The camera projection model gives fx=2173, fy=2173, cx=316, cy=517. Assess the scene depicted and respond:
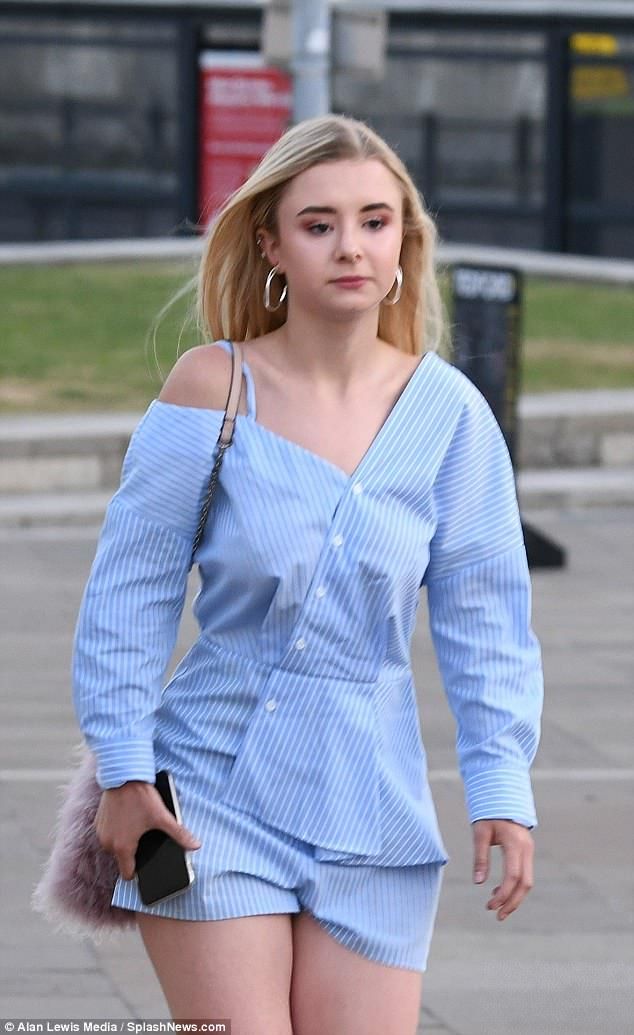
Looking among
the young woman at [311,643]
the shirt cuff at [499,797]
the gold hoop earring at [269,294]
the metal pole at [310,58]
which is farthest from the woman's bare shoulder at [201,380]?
the metal pole at [310,58]

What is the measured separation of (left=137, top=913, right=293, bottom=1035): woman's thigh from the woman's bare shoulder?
2.24 feet

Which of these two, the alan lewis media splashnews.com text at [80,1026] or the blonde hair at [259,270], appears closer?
the blonde hair at [259,270]

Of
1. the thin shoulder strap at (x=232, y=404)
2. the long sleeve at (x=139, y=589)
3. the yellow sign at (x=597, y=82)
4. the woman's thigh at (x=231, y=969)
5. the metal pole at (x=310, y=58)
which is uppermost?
the thin shoulder strap at (x=232, y=404)

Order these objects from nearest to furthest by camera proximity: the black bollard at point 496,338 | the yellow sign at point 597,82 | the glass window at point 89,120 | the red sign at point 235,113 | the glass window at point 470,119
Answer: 1. the black bollard at point 496,338
2. the red sign at point 235,113
3. the glass window at point 89,120
4. the glass window at point 470,119
5. the yellow sign at point 597,82

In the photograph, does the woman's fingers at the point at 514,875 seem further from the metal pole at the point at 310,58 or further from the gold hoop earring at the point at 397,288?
the metal pole at the point at 310,58

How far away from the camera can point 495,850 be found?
6.00 metres

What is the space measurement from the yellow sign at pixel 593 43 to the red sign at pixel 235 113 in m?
3.78

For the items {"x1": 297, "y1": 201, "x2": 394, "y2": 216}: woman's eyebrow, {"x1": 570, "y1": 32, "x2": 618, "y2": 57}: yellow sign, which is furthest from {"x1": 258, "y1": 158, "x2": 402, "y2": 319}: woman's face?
{"x1": 570, "y1": 32, "x2": 618, "y2": 57}: yellow sign

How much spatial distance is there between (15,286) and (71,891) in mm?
15212

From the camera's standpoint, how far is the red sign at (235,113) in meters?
21.5

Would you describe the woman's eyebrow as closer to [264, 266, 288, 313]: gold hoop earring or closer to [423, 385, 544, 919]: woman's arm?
[264, 266, 288, 313]: gold hoop earring

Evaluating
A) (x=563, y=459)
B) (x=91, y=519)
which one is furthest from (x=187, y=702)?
(x=563, y=459)

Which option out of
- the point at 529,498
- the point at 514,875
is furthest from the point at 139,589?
the point at 529,498

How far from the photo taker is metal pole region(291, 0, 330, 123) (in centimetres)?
1266
